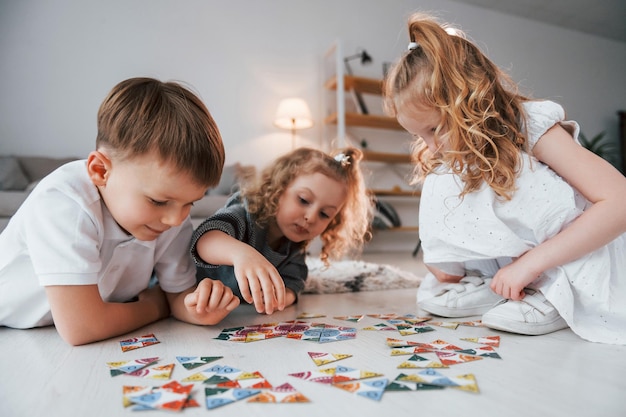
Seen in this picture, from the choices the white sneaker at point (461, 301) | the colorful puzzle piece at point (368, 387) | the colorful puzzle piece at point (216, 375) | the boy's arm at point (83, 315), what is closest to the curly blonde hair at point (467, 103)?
the white sneaker at point (461, 301)

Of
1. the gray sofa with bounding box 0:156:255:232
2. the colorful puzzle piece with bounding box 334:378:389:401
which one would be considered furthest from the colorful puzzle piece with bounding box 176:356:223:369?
the gray sofa with bounding box 0:156:255:232

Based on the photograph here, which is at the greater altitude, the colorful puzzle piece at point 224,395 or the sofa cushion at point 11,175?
the colorful puzzle piece at point 224,395

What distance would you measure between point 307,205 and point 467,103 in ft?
1.91

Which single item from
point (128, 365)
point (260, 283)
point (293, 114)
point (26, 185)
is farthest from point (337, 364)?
point (293, 114)

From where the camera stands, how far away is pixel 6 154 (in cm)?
329

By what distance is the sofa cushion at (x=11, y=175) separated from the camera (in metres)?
2.78

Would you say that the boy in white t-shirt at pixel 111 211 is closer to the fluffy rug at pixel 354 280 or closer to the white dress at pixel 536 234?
the white dress at pixel 536 234

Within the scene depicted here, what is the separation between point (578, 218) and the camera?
0.96 metres

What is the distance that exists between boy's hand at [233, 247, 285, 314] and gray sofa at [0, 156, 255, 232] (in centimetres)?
157

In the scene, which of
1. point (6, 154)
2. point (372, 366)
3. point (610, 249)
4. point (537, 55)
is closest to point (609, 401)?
point (372, 366)

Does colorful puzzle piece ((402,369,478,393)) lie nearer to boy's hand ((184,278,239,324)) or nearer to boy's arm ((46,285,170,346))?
boy's hand ((184,278,239,324))

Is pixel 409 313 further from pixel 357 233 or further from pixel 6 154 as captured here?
pixel 6 154

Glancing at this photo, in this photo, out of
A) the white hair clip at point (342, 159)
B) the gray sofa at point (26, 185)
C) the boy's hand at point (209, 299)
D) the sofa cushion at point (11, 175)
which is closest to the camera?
the boy's hand at point (209, 299)

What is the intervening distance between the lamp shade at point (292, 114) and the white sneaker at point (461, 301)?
9.37 ft
